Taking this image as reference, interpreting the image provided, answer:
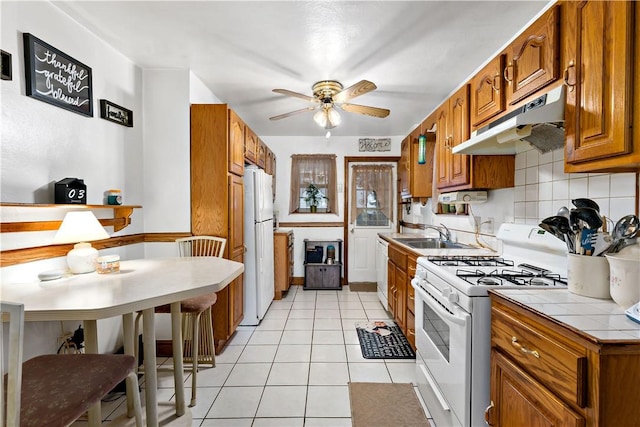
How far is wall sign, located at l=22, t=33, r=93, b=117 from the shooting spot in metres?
1.66

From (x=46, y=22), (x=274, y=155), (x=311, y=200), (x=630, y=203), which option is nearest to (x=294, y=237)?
(x=311, y=200)

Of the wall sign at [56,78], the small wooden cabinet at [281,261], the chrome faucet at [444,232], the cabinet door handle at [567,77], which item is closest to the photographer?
the cabinet door handle at [567,77]

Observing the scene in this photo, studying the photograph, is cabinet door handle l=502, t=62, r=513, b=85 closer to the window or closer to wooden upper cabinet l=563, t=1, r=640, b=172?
wooden upper cabinet l=563, t=1, r=640, b=172

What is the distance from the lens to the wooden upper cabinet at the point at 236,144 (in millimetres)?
2664

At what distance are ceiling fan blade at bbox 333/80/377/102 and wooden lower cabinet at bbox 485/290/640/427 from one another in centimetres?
164

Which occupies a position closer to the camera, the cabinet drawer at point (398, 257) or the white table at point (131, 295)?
the white table at point (131, 295)

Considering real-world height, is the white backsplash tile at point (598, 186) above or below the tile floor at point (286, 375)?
above

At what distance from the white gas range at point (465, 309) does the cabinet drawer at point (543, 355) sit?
12 cm

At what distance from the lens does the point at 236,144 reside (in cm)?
282

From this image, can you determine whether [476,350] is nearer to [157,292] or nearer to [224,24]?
[157,292]

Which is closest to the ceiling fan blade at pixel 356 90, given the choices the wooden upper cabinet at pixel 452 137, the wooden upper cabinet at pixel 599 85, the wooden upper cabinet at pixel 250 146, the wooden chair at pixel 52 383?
the wooden upper cabinet at pixel 452 137

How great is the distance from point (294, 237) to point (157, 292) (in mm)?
3622

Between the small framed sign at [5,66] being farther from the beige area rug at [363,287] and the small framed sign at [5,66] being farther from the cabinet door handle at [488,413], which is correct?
the beige area rug at [363,287]

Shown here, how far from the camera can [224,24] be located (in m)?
1.98
